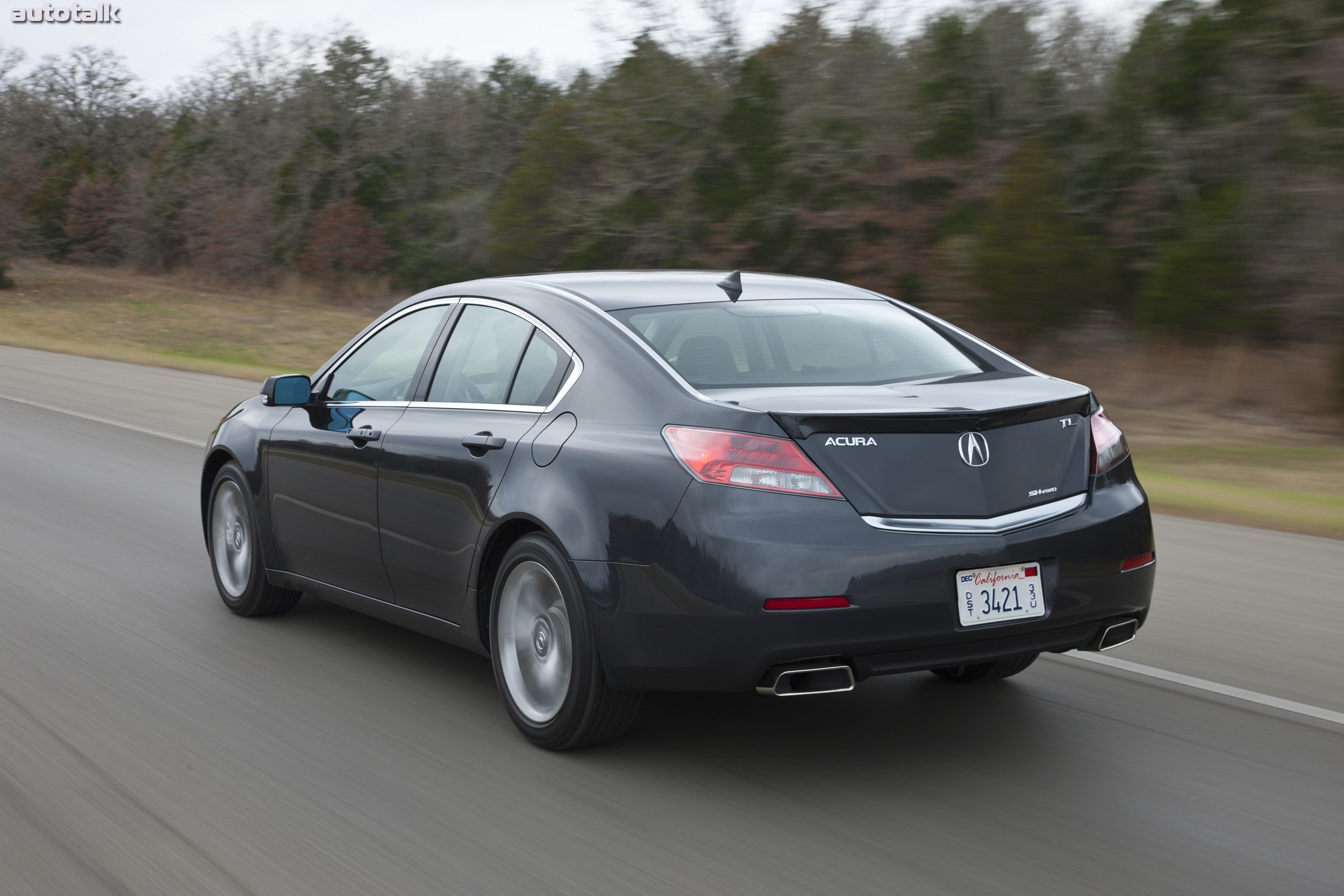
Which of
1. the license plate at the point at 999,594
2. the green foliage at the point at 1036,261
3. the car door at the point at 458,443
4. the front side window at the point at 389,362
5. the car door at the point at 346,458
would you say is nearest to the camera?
the license plate at the point at 999,594

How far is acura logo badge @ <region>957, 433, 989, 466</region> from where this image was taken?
14.1 feet

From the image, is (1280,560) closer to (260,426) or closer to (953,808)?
(953,808)

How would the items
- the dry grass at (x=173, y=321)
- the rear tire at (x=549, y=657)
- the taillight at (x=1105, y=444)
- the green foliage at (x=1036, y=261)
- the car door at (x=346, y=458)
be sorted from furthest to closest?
the dry grass at (x=173, y=321) → the green foliage at (x=1036, y=261) → the car door at (x=346, y=458) → the taillight at (x=1105, y=444) → the rear tire at (x=549, y=657)

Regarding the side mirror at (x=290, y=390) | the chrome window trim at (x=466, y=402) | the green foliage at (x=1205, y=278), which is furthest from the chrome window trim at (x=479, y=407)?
the green foliage at (x=1205, y=278)

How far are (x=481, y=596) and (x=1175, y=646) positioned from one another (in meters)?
2.94

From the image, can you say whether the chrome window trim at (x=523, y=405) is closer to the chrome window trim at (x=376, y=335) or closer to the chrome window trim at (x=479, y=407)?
the chrome window trim at (x=479, y=407)

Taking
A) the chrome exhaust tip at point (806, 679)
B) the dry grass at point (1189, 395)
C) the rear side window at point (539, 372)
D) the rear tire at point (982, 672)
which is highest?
the rear side window at point (539, 372)

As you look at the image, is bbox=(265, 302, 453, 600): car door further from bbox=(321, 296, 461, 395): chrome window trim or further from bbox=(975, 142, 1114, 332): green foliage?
bbox=(975, 142, 1114, 332): green foliage

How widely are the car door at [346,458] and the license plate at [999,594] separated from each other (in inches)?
92.0

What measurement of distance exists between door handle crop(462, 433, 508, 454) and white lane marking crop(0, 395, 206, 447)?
8.64m

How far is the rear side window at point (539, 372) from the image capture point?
4.96 metres

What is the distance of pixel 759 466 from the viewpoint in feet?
13.8

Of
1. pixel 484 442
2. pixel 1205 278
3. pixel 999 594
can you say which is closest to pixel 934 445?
pixel 999 594

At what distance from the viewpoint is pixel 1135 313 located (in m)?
18.0
